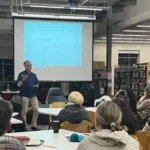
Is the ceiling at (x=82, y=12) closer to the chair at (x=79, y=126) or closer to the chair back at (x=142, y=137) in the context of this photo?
the chair at (x=79, y=126)

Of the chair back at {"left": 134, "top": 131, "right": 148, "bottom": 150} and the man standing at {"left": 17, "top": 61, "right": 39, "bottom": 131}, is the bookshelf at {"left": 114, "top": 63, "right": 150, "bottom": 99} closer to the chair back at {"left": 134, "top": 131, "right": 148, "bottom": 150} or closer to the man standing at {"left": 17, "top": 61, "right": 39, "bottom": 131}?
the man standing at {"left": 17, "top": 61, "right": 39, "bottom": 131}

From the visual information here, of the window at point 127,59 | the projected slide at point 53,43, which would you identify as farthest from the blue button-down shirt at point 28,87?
the window at point 127,59

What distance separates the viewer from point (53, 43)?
30.1ft

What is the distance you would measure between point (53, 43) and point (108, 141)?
715 centimetres

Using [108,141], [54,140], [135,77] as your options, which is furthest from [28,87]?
[135,77]

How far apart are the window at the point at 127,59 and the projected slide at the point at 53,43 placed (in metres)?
9.36

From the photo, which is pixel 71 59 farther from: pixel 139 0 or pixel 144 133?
pixel 144 133

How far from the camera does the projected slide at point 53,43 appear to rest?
894 cm

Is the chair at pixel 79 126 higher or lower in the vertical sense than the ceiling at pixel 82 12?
lower

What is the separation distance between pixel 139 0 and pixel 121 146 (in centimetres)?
897

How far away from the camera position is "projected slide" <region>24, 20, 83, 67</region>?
8.94 m

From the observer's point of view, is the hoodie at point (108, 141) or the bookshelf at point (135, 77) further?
the bookshelf at point (135, 77)

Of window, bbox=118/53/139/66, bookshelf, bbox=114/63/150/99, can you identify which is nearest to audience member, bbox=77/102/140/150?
bookshelf, bbox=114/63/150/99

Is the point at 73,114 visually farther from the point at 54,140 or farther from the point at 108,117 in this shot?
the point at 108,117
